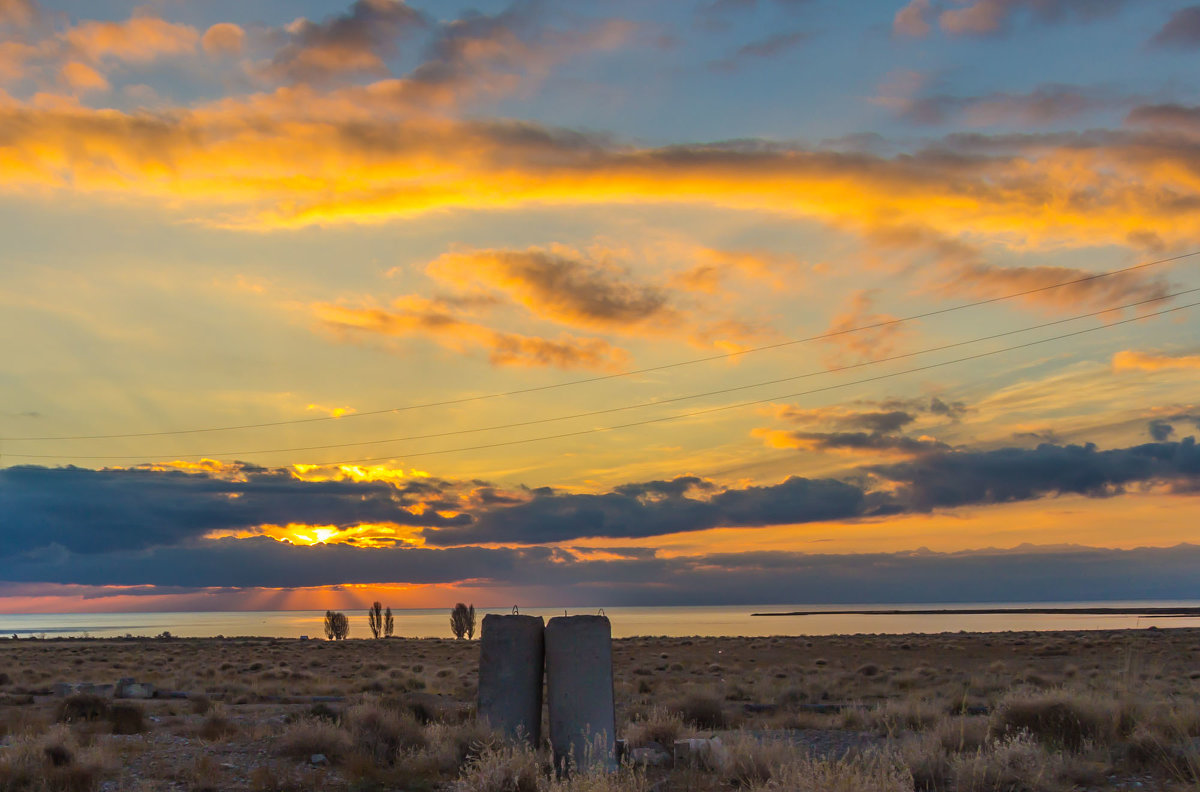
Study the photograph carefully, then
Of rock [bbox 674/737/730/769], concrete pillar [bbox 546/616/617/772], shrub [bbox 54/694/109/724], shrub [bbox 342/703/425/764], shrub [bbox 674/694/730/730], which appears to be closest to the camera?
concrete pillar [bbox 546/616/617/772]

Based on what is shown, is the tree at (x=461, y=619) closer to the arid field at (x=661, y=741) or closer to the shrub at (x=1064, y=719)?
the arid field at (x=661, y=741)

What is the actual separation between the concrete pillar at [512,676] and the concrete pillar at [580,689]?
552 millimetres

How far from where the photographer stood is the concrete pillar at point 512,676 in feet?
Result: 47.6

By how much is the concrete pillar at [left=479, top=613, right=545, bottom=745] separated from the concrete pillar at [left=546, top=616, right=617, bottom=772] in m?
0.55

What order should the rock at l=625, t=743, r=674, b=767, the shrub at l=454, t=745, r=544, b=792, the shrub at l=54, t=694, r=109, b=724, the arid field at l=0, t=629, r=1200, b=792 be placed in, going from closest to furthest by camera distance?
the shrub at l=454, t=745, r=544, b=792, the arid field at l=0, t=629, r=1200, b=792, the rock at l=625, t=743, r=674, b=767, the shrub at l=54, t=694, r=109, b=724

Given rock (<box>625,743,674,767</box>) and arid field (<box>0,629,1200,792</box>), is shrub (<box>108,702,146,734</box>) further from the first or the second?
rock (<box>625,743,674,767</box>)

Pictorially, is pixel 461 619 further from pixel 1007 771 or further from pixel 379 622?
pixel 1007 771

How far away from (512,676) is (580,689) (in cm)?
139

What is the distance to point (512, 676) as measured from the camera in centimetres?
1456

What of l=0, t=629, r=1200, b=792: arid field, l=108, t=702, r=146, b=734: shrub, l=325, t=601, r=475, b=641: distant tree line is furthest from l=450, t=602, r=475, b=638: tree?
l=108, t=702, r=146, b=734: shrub

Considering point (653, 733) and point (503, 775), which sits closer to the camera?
point (503, 775)

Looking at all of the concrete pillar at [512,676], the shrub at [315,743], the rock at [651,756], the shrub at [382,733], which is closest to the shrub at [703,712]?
the rock at [651,756]

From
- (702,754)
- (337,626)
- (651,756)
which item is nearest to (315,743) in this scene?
(651,756)

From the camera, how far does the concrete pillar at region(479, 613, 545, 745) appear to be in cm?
1450
